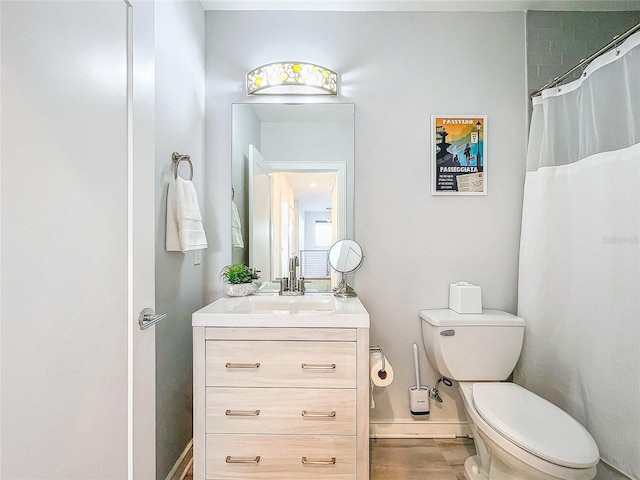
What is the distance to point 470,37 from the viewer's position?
2.24 m

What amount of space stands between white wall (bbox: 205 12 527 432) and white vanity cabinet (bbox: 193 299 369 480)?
690 millimetres

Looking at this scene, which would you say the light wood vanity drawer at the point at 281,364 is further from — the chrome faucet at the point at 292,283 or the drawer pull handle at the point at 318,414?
the chrome faucet at the point at 292,283

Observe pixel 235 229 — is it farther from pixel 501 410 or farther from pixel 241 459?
pixel 501 410

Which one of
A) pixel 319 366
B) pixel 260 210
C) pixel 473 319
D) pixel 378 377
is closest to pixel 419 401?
pixel 378 377

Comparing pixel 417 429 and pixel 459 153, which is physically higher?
→ pixel 459 153

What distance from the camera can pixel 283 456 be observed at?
1579 millimetres

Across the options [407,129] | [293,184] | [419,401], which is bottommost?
[419,401]

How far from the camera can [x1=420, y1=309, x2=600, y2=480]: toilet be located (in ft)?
4.34

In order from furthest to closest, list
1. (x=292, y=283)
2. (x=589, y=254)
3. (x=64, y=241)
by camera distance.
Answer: (x=292, y=283)
(x=589, y=254)
(x=64, y=241)

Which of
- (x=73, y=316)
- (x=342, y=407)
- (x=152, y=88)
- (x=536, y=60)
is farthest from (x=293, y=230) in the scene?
(x=536, y=60)

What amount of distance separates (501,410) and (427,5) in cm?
212

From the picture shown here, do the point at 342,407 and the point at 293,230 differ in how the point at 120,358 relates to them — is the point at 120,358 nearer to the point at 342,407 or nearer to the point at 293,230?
the point at 342,407

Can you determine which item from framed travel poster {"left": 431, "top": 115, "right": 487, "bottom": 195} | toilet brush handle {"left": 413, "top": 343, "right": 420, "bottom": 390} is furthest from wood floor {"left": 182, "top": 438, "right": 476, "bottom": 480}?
framed travel poster {"left": 431, "top": 115, "right": 487, "bottom": 195}

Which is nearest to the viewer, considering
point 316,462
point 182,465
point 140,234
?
point 140,234
